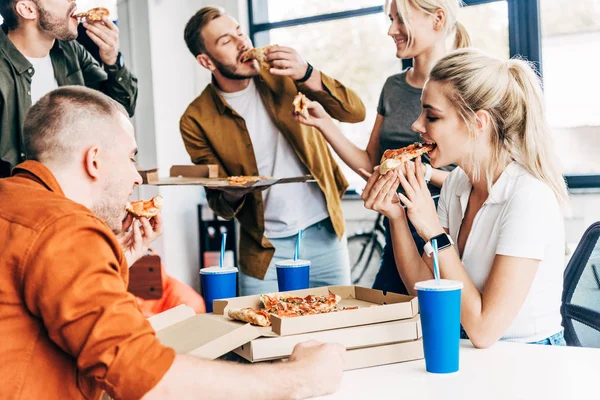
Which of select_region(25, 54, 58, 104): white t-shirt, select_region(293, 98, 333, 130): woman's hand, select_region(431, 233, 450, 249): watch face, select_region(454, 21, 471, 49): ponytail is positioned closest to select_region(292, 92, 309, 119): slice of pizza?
select_region(293, 98, 333, 130): woman's hand

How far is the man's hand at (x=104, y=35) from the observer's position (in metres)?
2.85

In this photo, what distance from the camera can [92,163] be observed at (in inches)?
57.6

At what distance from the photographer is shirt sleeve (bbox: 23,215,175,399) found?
1136mm

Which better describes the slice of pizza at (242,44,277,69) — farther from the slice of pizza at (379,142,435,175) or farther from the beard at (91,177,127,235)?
the beard at (91,177,127,235)

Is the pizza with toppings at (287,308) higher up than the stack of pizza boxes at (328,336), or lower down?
higher up

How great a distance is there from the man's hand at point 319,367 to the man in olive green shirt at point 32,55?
5.21ft

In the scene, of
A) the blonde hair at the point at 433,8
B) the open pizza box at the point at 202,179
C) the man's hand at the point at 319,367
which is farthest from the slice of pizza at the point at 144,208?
the blonde hair at the point at 433,8

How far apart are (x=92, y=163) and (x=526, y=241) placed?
1054mm

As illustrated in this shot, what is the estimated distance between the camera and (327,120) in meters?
2.86

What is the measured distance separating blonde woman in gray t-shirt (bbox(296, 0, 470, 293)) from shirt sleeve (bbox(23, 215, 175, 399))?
149cm

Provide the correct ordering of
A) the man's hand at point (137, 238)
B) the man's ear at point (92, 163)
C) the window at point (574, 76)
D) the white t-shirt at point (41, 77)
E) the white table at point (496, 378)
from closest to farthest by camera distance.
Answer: the white table at point (496, 378) < the man's ear at point (92, 163) < the man's hand at point (137, 238) < the white t-shirt at point (41, 77) < the window at point (574, 76)

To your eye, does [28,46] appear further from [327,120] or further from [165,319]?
[165,319]

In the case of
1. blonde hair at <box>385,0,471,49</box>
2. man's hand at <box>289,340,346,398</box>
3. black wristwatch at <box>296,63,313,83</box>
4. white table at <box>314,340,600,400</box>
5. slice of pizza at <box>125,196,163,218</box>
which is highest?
blonde hair at <box>385,0,471,49</box>

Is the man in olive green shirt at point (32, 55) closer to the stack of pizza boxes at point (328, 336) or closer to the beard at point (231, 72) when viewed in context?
the beard at point (231, 72)
